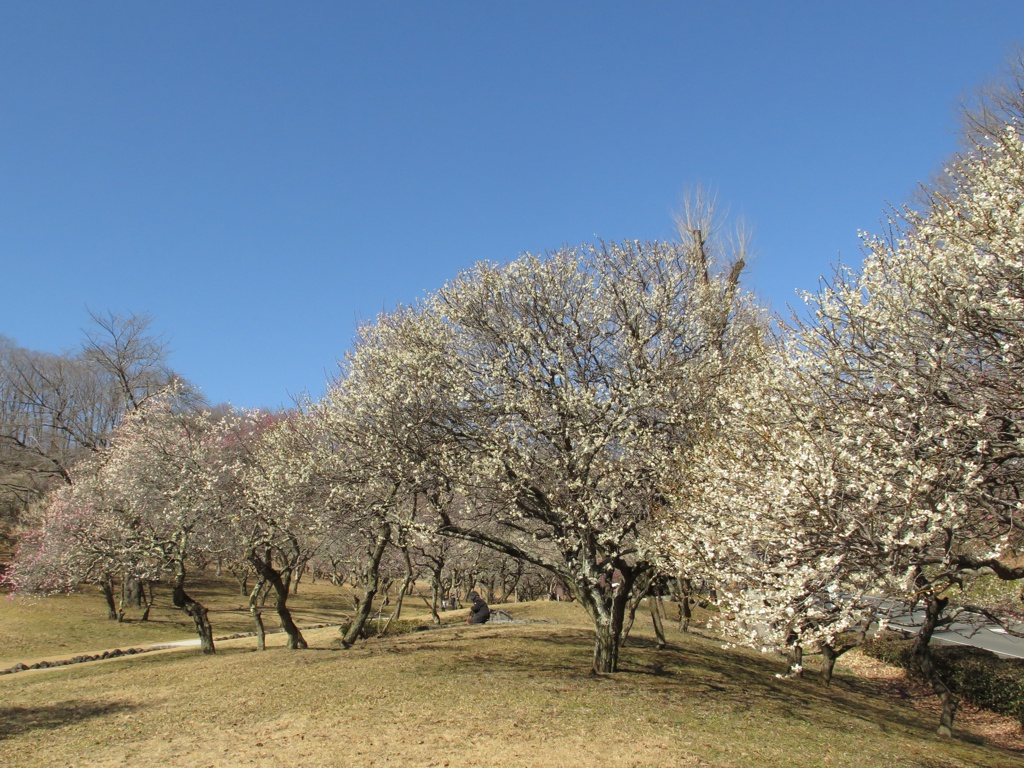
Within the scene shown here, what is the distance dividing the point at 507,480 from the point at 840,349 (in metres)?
7.01

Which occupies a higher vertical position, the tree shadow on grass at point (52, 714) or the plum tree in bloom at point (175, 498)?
the plum tree in bloom at point (175, 498)

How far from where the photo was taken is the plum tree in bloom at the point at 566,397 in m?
13.6

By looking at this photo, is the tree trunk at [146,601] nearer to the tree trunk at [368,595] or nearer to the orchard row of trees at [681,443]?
the orchard row of trees at [681,443]

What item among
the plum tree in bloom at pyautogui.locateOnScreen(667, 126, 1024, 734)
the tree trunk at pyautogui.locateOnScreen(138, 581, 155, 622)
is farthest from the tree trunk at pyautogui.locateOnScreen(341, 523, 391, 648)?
the tree trunk at pyautogui.locateOnScreen(138, 581, 155, 622)

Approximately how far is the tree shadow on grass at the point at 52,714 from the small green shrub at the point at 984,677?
1661cm

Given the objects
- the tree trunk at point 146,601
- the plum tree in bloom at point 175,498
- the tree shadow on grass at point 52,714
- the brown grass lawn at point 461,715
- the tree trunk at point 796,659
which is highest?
the plum tree in bloom at point 175,498

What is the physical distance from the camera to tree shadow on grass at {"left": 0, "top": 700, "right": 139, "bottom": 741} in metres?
12.1

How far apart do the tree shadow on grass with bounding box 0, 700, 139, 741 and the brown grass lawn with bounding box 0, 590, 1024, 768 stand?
0.20ft

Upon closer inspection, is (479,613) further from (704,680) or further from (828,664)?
(828,664)

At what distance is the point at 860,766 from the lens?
984cm

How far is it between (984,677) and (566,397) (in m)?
14.8

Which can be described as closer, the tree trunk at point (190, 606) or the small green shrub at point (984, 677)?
the small green shrub at point (984, 677)

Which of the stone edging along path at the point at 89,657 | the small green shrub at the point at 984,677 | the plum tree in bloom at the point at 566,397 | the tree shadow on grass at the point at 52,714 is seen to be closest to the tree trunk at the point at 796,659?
the small green shrub at the point at 984,677

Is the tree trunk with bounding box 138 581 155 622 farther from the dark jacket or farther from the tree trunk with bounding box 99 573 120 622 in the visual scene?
the dark jacket
